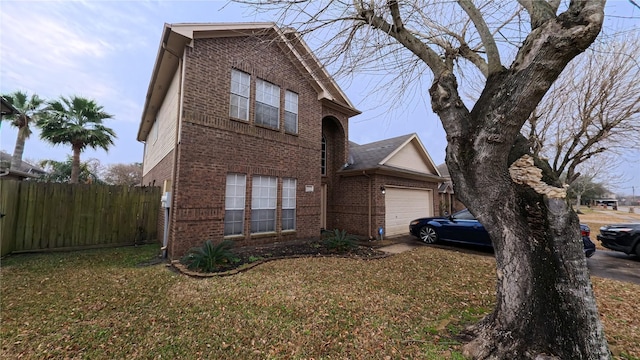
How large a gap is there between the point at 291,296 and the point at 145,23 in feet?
24.4

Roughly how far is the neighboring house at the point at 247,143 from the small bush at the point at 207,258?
2.00 ft

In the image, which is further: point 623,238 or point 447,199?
point 447,199

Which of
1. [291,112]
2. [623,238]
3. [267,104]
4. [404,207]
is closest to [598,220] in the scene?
[623,238]

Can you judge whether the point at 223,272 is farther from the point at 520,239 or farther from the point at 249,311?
the point at 520,239

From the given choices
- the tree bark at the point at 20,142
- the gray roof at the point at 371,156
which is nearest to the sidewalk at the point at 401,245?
the gray roof at the point at 371,156

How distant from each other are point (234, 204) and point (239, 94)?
11.2 ft

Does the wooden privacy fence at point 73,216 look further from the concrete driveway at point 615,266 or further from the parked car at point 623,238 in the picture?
the parked car at point 623,238

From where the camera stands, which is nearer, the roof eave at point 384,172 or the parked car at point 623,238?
the parked car at point 623,238

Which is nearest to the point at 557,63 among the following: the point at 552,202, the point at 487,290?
the point at 552,202

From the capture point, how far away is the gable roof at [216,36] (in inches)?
225

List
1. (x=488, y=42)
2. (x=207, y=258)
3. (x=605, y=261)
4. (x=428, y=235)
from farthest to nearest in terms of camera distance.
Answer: (x=428, y=235) < (x=605, y=261) < (x=207, y=258) < (x=488, y=42)

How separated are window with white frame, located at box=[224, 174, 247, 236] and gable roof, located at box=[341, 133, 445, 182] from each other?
509 centimetres

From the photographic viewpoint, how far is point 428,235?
9586 millimetres

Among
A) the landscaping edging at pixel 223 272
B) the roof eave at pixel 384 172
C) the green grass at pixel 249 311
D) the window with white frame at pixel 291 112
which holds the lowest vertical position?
the green grass at pixel 249 311
